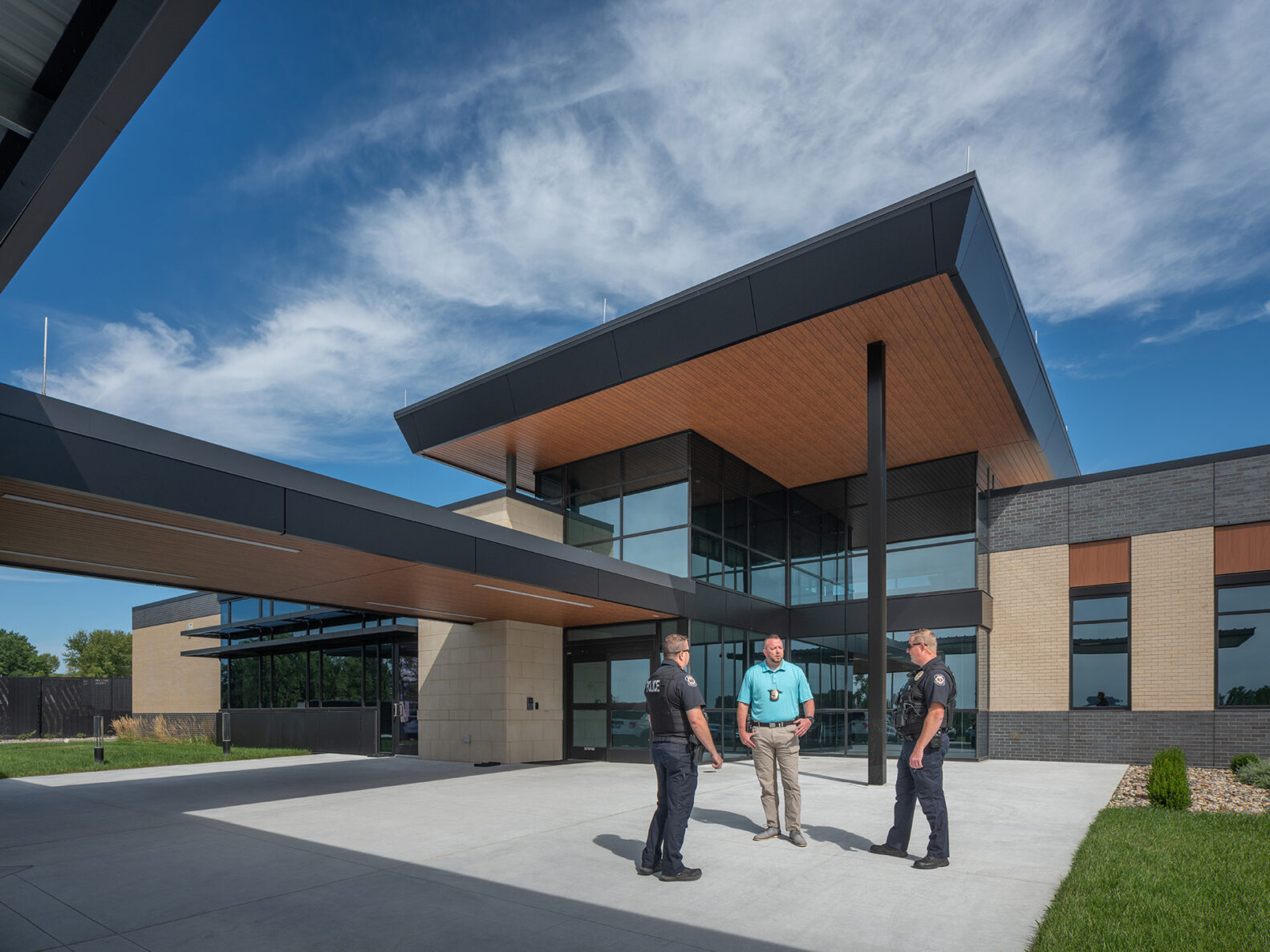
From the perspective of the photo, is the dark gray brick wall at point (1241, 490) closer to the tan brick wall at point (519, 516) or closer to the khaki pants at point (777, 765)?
the tan brick wall at point (519, 516)

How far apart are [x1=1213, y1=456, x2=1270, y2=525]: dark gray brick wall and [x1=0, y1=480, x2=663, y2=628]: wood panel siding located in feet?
37.4

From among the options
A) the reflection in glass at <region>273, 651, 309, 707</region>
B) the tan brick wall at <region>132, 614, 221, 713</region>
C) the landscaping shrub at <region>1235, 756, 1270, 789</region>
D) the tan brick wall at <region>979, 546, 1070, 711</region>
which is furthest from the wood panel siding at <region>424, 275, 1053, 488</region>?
the tan brick wall at <region>132, 614, 221, 713</region>

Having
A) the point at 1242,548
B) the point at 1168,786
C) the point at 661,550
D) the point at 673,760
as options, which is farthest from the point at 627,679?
the point at 1242,548

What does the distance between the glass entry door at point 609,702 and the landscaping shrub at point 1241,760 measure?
9.77 m

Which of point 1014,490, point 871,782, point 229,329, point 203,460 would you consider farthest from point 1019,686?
point 229,329

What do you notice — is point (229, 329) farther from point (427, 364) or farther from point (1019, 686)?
point (1019, 686)

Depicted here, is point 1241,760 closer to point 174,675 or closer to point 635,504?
point 635,504

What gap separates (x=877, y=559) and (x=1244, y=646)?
8.12 meters

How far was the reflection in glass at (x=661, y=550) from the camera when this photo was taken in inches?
632

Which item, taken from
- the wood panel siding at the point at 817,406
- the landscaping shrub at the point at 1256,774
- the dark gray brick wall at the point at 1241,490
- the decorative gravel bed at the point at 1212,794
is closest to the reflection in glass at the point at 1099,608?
the dark gray brick wall at the point at 1241,490

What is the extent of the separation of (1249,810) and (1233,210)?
32560mm

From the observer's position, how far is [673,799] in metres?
6.03

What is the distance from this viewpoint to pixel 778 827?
25.3 feet

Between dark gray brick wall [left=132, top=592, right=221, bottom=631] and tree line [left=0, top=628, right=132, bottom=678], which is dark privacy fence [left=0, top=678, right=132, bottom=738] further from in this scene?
tree line [left=0, top=628, right=132, bottom=678]
